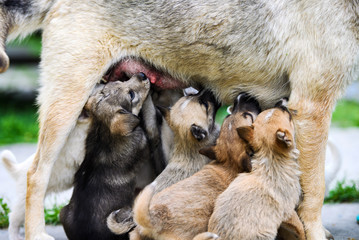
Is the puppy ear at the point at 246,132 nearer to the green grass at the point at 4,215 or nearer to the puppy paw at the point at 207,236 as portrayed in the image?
the puppy paw at the point at 207,236

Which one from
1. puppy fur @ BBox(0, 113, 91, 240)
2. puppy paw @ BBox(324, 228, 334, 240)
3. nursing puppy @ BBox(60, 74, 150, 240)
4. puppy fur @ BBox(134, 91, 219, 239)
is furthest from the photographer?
puppy fur @ BBox(0, 113, 91, 240)

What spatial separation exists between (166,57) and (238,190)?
1.44 m

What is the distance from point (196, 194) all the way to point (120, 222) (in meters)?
0.60

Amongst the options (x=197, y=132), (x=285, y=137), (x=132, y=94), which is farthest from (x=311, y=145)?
(x=132, y=94)

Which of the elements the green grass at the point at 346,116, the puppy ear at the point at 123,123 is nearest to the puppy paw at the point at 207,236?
the puppy ear at the point at 123,123

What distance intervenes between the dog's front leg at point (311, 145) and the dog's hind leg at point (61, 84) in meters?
1.62

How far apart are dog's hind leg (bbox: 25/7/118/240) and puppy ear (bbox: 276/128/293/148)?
1.54 m

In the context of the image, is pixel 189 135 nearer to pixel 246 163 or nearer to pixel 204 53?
pixel 246 163

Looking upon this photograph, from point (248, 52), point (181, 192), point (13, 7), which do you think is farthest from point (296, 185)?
point (13, 7)

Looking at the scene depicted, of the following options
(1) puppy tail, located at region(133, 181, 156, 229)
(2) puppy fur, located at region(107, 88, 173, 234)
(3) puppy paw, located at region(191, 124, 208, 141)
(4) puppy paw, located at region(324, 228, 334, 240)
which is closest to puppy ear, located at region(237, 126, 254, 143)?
(3) puppy paw, located at region(191, 124, 208, 141)

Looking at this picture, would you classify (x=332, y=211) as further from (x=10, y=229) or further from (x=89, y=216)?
(x=10, y=229)

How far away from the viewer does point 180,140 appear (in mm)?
4496

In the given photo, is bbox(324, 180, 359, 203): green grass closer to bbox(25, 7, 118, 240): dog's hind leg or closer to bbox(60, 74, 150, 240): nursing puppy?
bbox(60, 74, 150, 240): nursing puppy

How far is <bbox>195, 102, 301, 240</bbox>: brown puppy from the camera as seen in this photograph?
3.65m
